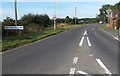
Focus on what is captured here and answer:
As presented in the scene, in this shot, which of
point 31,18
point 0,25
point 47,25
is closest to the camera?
point 0,25

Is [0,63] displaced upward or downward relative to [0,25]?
downward

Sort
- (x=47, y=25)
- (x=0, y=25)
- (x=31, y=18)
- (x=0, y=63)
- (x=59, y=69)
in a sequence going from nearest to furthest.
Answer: (x=59, y=69), (x=0, y=63), (x=0, y=25), (x=31, y=18), (x=47, y=25)

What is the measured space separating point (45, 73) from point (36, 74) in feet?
1.03

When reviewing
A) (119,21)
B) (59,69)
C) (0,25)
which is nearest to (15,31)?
(0,25)

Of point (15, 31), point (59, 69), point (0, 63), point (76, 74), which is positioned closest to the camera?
point (76, 74)

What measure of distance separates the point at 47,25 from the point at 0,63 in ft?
148

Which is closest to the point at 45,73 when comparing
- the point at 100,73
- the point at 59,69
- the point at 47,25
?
the point at 59,69

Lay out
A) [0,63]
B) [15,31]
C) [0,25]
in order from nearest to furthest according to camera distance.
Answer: [0,63] < [0,25] < [15,31]

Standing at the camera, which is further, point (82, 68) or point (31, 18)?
point (31, 18)

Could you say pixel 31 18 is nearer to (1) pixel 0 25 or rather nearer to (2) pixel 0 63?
(1) pixel 0 25

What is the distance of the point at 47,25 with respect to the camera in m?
54.3

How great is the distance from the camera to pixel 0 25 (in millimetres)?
24266

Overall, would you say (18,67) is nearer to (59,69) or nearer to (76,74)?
(59,69)

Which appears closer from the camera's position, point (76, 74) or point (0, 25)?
point (76, 74)
